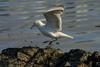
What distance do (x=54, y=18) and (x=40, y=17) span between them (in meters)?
10.2

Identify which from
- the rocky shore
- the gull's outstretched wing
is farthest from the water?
the rocky shore

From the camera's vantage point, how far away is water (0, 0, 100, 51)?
18.0 metres

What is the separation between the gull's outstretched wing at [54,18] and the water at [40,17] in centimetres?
265

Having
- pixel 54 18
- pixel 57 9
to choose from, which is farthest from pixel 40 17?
pixel 57 9

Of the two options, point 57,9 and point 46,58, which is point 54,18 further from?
point 46,58

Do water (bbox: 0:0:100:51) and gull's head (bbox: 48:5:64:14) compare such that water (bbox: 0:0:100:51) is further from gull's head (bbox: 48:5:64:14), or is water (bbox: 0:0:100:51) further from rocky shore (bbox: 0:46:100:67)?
rocky shore (bbox: 0:46:100:67)

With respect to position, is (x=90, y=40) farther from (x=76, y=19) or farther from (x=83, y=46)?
(x=76, y=19)

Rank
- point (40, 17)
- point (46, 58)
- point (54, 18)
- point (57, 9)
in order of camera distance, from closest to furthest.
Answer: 1. point (46, 58)
2. point (57, 9)
3. point (54, 18)
4. point (40, 17)

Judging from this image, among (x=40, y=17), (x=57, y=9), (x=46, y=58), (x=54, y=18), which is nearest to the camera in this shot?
(x=46, y=58)

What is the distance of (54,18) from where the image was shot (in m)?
14.0

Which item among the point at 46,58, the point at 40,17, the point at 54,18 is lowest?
the point at 40,17

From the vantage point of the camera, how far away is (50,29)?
1438 centimetres

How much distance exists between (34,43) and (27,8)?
34.3 ft

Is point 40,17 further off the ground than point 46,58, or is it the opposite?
point 46,58
